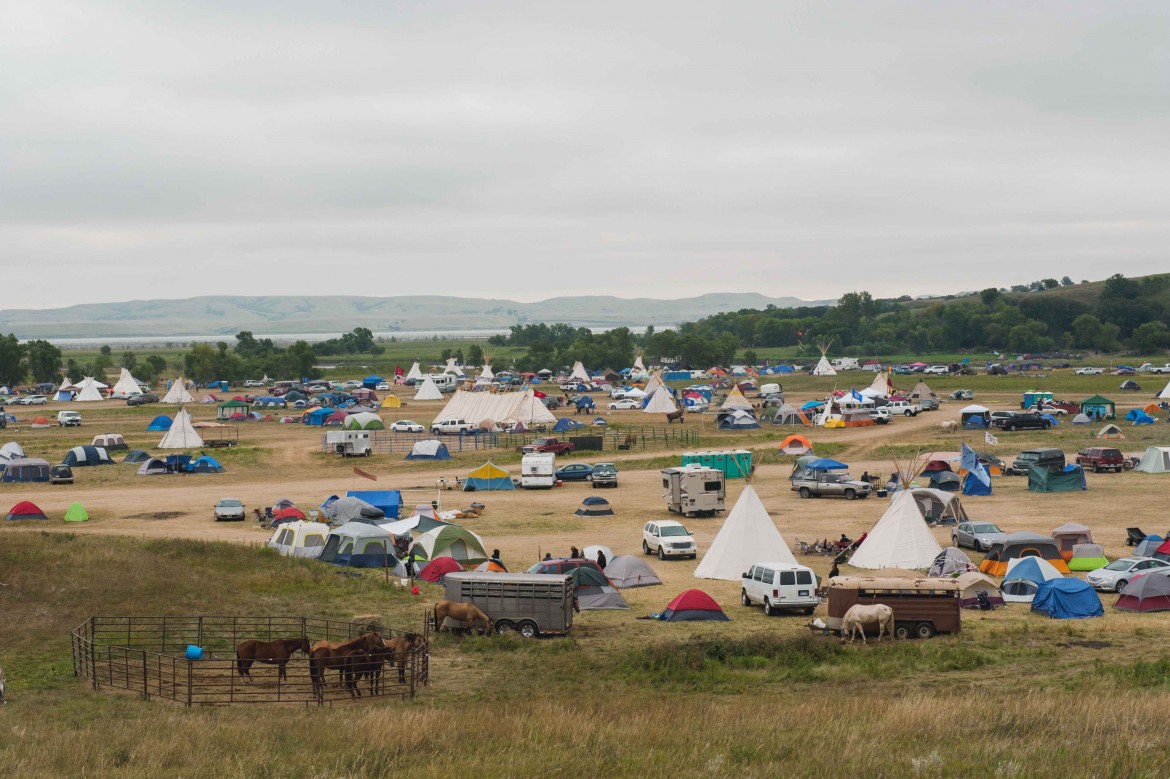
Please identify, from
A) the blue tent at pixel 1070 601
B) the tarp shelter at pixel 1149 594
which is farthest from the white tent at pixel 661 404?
the blue tent at pixel 1070 601

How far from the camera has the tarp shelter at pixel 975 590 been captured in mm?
23906

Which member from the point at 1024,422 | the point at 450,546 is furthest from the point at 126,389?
the point at 450,546

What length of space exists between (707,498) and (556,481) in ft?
32.1

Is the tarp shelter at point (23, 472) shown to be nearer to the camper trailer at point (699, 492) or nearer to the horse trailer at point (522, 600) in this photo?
the camper trailer at point (699, 492)

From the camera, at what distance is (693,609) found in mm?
22625

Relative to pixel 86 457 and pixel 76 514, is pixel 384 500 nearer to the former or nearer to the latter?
pixel 76 514

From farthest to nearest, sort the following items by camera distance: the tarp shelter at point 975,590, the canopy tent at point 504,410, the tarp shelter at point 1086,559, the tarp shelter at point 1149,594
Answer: the canopy tent at point 504,410 → the tarp shelter at point 1086,559 → the tarp shelter at point 975,590 → the tarp shelter at point 1149,594

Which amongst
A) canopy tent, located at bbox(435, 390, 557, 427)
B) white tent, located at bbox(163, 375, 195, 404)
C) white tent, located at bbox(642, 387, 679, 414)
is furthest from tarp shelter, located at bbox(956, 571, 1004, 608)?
white tent, located at bbox(163, 375, 195, 404)

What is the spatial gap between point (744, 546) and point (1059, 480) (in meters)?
18.2

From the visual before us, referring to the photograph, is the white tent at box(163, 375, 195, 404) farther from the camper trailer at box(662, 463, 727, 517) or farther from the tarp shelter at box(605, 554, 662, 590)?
the tarp shelter at box(605, 554, 662, 590)

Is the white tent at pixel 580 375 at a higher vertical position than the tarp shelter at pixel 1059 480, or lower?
higher

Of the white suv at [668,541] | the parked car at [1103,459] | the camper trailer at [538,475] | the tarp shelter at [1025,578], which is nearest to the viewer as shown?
the tarp shelter at [1025,578]

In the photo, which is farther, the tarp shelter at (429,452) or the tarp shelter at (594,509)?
the tarp shelter at (429,452)

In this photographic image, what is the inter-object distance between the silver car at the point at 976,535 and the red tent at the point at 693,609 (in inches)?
404
